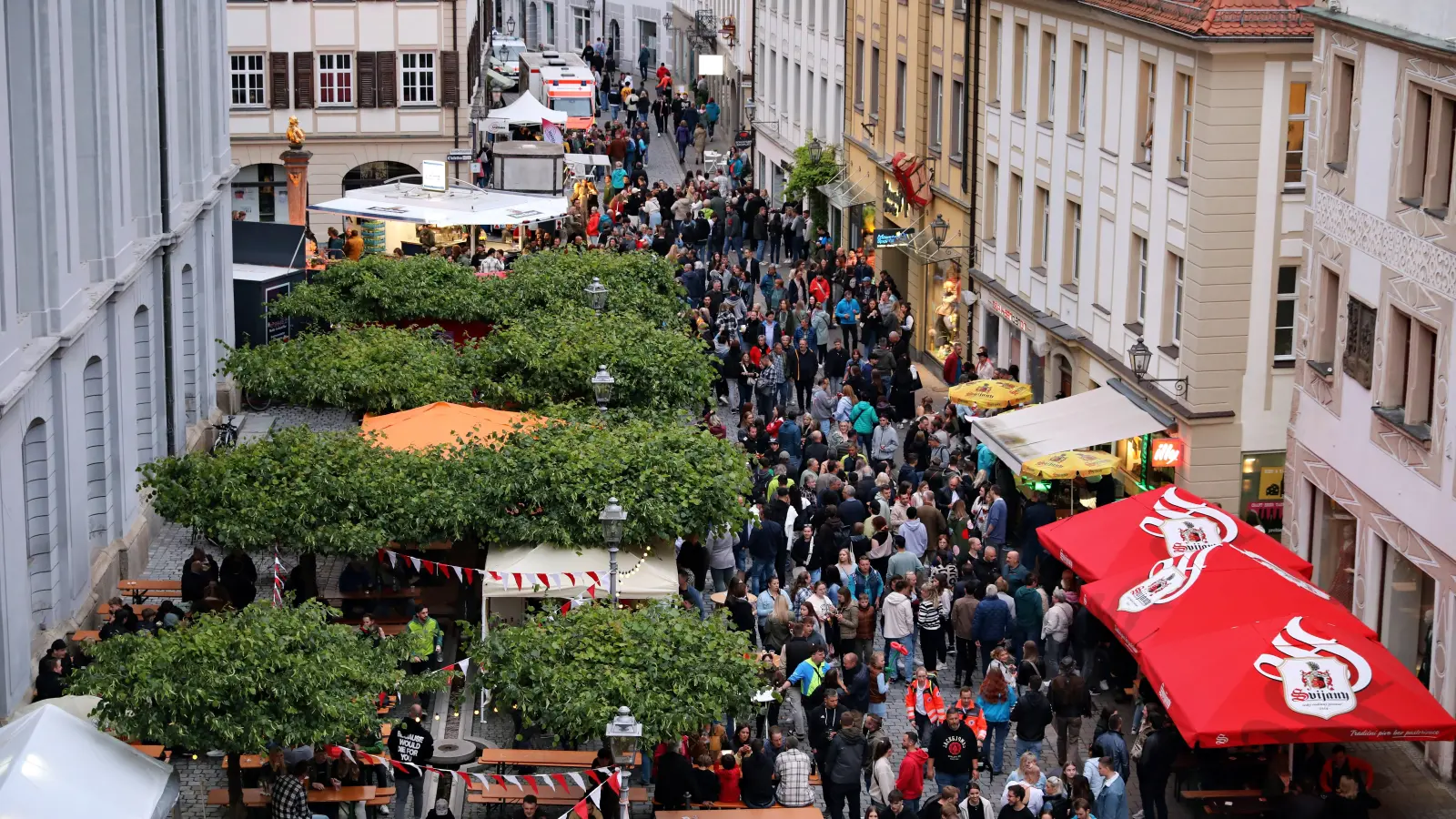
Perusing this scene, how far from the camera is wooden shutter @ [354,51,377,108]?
5538cm

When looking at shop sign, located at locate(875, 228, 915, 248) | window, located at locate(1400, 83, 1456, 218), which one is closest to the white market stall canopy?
shop sign, located at locate(875, 228, 915, 248)

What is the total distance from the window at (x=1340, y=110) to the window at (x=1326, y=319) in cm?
133

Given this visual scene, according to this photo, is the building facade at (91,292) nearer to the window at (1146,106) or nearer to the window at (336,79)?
the window at (1146,106)

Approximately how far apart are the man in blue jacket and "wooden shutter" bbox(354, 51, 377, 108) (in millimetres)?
36014

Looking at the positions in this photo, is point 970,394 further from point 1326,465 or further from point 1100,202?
point 1326,465

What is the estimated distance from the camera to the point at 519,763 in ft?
64.8

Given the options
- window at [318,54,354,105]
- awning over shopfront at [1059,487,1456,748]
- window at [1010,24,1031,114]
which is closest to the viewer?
awning over shopfront at [1059,487,1456,748]

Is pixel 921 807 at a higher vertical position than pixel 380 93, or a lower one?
lower

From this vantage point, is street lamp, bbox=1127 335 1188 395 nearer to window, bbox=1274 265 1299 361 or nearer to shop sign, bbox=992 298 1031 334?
window, bbox=1274 265 1299 361

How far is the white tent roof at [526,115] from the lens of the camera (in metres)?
65.5

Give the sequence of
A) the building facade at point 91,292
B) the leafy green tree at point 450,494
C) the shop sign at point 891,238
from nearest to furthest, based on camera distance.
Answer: the building facade at point 91,292, the leafy green tree at point 450,494, the shop sign at point 891,238

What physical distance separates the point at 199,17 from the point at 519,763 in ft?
62.9

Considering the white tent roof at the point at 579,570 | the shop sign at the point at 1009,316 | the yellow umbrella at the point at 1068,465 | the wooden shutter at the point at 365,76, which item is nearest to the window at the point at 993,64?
the shop sign at the point at 1009,316

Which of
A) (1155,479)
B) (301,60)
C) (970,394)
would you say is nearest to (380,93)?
(301,60)
